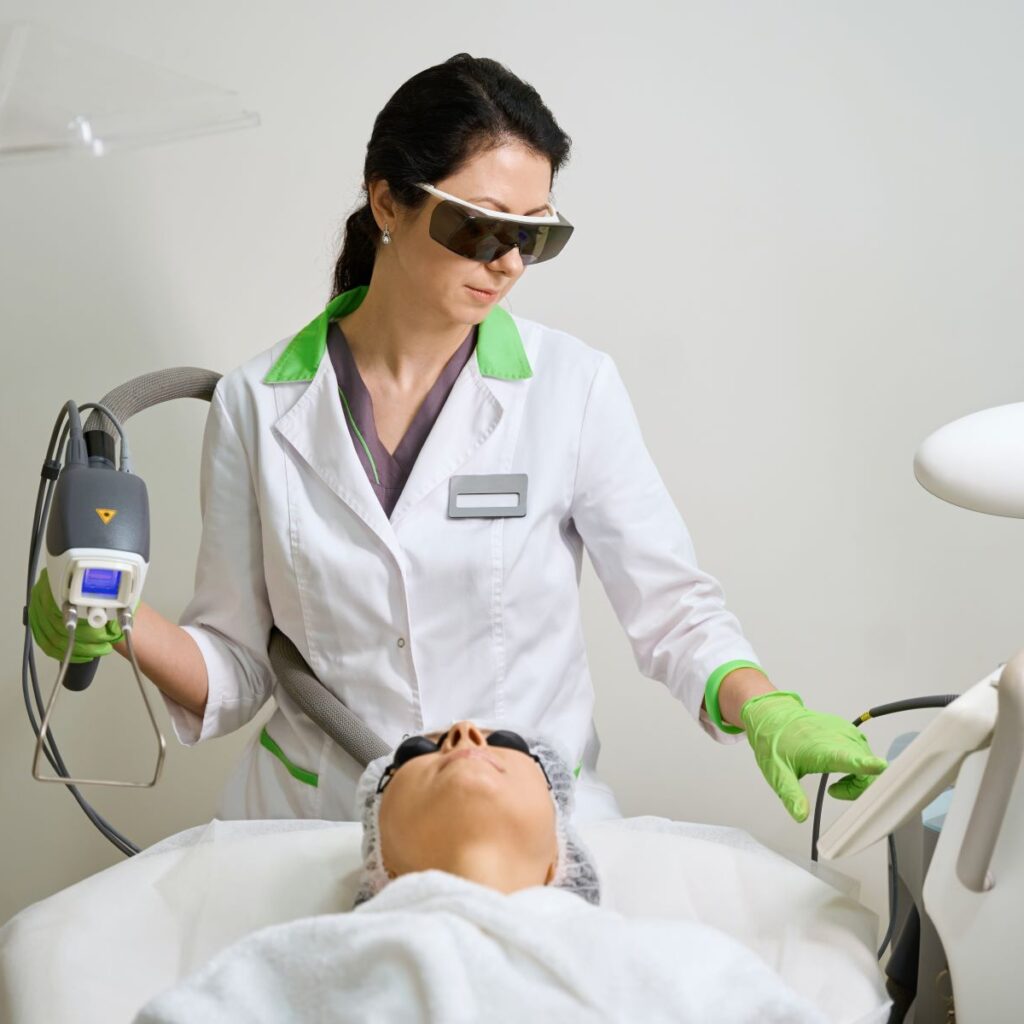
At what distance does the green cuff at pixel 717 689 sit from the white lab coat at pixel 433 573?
35 mm

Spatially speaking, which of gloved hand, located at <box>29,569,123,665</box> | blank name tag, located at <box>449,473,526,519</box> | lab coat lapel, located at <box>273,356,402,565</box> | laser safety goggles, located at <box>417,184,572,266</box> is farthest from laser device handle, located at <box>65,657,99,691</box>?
laser safety goggles, located at <box>417,184,572,266</box>

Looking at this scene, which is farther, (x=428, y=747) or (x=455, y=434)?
(x=455, y=434)

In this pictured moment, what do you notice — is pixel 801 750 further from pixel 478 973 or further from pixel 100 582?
pixel 100 582

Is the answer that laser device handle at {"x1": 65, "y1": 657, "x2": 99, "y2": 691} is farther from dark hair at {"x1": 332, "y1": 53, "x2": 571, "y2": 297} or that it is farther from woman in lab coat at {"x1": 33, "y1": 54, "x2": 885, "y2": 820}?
dark hair at {"x1": 332, "y1": 53, "x2": 571, "y2": 297}

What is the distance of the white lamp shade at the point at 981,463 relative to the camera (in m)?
1.14

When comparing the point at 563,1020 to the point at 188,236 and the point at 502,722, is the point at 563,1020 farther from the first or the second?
the point at 188,236

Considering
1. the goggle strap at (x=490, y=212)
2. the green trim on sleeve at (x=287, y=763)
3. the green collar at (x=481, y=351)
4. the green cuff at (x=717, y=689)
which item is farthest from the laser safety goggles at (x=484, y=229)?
the green trim on sleeve at (x=287, y=763)

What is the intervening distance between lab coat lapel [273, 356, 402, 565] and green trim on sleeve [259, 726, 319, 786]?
304 millimetres

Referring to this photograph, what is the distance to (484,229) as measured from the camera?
60.7 inches

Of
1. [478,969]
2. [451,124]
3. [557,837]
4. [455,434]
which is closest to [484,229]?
[451,124]

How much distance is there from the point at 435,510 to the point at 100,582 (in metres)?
0.47

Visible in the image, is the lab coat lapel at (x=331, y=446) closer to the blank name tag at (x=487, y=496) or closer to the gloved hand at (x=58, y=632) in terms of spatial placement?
the blank name tag at (x=487, y=496)

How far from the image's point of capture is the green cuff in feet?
5.00

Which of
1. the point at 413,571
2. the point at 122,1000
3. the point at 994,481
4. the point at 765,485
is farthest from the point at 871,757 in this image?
the point at 765,485
